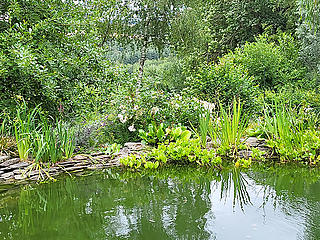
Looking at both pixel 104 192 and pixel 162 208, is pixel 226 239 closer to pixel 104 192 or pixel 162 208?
pixel 162 208

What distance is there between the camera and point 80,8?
3.95 m

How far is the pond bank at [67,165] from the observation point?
2836mm

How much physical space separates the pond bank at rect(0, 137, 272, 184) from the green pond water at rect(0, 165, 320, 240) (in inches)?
9.9

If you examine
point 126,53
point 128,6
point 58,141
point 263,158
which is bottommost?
point 263,158

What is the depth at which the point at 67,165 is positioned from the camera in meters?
3.22

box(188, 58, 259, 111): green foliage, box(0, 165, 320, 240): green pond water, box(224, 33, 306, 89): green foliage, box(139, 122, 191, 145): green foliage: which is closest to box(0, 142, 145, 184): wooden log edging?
box(0, 165, 320, 240): green pond water

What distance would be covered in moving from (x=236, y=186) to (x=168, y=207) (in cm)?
83

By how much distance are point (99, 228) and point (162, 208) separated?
48 cm

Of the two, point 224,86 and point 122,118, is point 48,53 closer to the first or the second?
point 122,118

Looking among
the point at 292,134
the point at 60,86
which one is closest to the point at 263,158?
the point at 292,134

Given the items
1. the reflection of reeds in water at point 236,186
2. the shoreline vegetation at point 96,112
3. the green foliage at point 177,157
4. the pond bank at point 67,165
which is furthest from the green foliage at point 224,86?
the reflection of reeds in water at point 236,186

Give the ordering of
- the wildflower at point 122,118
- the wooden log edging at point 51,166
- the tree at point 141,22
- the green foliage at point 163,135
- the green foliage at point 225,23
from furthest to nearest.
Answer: the green foliage at point 225,23, the tree at point 141,22, the wildflower at point 122,118, the green foliage at point 163,135, the wooden log edging at point 51,166

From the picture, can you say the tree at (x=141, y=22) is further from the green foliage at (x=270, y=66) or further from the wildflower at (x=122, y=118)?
the wildflower at (x=122, y=118)

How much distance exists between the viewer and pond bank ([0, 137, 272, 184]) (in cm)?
284
